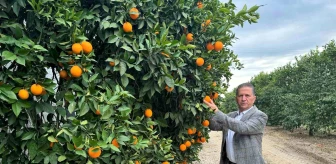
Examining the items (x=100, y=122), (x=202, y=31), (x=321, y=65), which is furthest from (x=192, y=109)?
(x=321, y=65)

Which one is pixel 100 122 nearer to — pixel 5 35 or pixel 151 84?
pixel 151 84

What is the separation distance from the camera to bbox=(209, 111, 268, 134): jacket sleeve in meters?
2.43

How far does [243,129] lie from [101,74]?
1257 mm

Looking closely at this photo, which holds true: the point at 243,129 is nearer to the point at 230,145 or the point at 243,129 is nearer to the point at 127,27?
the point at 230,145

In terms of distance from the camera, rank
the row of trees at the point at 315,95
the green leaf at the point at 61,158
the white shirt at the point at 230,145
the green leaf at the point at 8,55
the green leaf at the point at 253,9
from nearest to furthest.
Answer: the green leaf at the point at 8,55 < the green leaf at the point at 61,158 < the green leaf at the point at 253,9 < the white shirt at the point at 230,145 < the row of trees at the point at 315,95

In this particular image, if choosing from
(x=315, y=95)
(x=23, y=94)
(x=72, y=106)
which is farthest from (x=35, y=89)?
(x=315, y=95)

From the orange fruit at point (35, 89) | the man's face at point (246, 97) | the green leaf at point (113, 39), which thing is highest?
the green leaf at point (113, 39)

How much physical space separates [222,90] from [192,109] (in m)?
0.38

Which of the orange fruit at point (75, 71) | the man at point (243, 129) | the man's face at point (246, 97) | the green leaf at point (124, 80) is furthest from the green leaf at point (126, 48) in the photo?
the man's face at point (246, 97)

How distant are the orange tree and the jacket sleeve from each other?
10.4 inches

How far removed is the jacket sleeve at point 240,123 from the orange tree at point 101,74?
0.26 metres

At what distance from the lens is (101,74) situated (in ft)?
5.85

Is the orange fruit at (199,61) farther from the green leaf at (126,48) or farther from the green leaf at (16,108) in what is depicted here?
the green leaf at (16,108)

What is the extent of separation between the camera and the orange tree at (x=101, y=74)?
1454mm
